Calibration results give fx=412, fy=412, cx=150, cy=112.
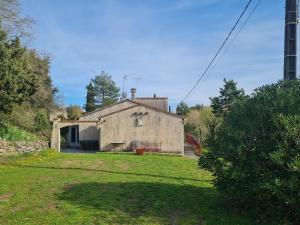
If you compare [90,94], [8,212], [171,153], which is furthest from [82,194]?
[90,94]

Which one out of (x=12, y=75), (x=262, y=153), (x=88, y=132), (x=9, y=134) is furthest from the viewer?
(x=88, y=132)

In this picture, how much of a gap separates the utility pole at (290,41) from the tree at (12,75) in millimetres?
15983

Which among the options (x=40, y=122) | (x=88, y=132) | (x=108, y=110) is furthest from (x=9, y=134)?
(x=108, y=110)

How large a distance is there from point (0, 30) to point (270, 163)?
18.1 meters

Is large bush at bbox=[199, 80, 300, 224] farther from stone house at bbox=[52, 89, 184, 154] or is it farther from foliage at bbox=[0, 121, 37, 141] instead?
stone house at bbox=[52, 89, 184, 154]

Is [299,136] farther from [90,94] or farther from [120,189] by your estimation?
[90,94]

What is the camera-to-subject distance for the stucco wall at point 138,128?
3834 cm

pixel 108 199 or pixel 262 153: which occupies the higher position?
pixel 262 153

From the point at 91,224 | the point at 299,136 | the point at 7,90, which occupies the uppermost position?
the point at 7,90

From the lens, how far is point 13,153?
25.8 meters

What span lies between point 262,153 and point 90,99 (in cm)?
7244

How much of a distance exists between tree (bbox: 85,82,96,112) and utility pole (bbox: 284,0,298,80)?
68.9 meters

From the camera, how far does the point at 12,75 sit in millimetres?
22641

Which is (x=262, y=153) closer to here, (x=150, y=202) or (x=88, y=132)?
(x=150, y=202)
